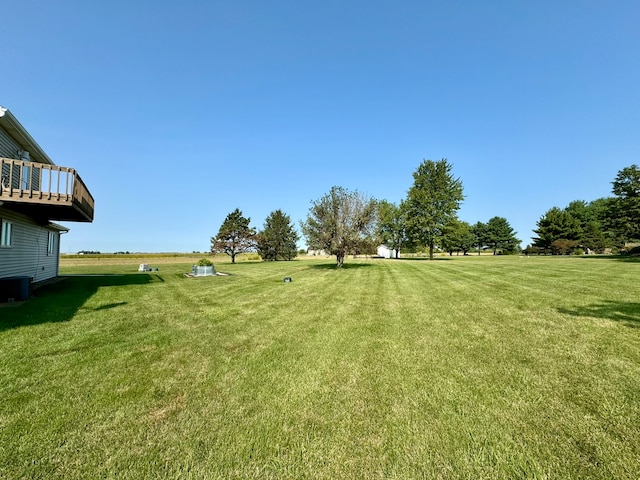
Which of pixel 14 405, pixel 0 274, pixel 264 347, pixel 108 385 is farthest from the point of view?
pixel 0 274

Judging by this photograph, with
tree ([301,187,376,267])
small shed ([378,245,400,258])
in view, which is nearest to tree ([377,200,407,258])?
small shed ([378,245,400,258])

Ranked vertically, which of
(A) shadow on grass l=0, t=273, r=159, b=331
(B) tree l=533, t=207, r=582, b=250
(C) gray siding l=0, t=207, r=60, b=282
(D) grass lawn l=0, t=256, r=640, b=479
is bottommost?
(D) grass lawn l=0, t=256, r=640, b=479

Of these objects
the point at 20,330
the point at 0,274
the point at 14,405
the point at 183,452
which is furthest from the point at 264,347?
the point at 0,274

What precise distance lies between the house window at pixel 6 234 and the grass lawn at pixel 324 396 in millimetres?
6801

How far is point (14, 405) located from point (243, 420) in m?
2.72

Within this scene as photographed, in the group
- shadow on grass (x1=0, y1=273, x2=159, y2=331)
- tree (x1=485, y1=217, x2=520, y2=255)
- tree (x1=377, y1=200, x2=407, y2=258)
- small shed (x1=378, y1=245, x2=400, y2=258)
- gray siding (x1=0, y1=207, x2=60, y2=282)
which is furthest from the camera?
tree (x1=485, y1=217, x2=520, y2=255)

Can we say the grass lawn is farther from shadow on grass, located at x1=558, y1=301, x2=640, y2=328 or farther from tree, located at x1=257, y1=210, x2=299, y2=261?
tree, located at x1=257, y1=210, x2=299, y2=261

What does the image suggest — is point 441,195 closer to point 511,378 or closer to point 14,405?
point 511,378

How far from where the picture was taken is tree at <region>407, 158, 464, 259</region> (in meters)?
38.6

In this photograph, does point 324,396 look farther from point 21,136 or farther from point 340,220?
point 340,220

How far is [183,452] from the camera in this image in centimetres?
272

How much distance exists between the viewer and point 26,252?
14.4 meters

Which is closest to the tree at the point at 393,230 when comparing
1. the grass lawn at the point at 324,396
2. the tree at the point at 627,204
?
the tree at the point at 627,204

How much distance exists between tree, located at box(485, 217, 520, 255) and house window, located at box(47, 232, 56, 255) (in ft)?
262
